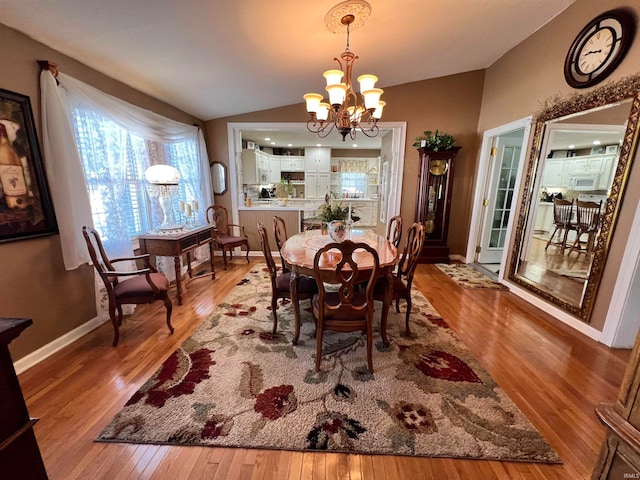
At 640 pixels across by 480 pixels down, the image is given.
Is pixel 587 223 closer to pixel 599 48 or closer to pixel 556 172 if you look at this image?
pixel 556 172

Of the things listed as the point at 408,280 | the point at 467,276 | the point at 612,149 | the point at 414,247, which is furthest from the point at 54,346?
the point at 612,149

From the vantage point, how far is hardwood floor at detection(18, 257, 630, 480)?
1.25m

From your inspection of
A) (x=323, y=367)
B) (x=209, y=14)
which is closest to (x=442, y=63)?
(x=209, y=14)

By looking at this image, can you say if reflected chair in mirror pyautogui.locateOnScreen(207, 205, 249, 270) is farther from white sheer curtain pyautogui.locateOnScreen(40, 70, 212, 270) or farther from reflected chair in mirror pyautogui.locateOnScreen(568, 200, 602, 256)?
reflected chair in mirror pyautogui.locateOnScreen(568, 200, 602, 256)

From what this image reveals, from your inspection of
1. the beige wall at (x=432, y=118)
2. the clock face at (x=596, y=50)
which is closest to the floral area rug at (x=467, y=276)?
the beige wall at (x=432, y=118)

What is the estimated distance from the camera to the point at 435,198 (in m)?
4.33

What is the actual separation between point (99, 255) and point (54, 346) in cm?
78

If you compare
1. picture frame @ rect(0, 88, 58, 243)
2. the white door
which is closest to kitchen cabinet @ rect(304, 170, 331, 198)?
the white door

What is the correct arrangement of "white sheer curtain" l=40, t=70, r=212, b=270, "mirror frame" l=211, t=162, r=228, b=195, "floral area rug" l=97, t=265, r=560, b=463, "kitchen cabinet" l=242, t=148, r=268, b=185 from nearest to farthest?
1. "floral area rug" l=97, t=265, r=560, b=463
2. "white sheer curtain" l=40, t=70, r=212, b=270
3. "mirror frame" l=211, t=162, r=228, b=195
4. "kitchen cabinet" l=242, t=148, r=268, b=185

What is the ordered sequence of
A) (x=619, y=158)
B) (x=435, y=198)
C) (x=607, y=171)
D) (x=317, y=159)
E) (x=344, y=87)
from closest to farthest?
(x=344, y=87)
(x=619, y=158)
(x=607, y=171)
(x=435, y=198)
(x=317, y=159)

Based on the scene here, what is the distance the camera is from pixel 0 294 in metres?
1.73

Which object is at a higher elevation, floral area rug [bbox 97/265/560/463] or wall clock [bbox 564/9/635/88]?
wall clock [bbox 564/9/635/88]

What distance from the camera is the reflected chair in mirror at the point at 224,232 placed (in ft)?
13.1

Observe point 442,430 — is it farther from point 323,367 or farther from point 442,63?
point 442,63
